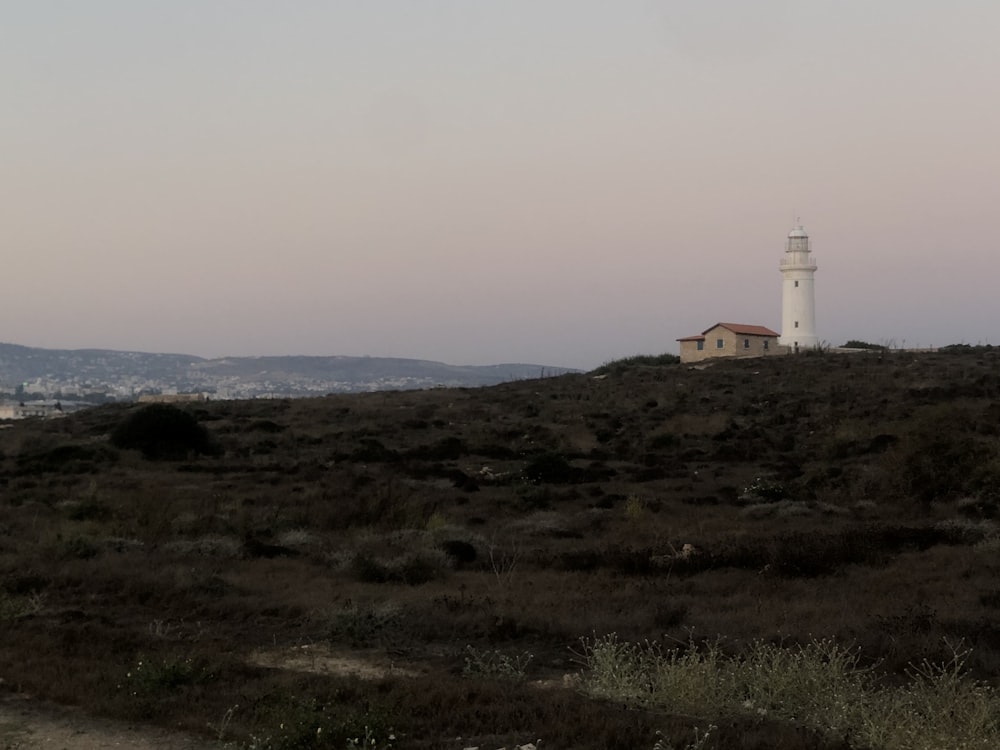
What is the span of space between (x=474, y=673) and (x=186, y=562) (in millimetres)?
6637

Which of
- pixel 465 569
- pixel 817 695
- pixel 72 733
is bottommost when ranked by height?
pixel 465 569

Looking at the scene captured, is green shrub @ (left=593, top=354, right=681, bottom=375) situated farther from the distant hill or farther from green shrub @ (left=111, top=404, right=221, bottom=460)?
the distant hill

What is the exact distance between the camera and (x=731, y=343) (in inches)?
2301

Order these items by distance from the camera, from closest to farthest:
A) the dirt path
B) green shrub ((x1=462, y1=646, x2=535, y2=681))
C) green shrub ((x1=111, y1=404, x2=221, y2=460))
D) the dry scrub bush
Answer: the dry scrub bush < the dirt path < green shrub ((x1=462, y1=646, x2=535, y2=681)) < green shrub ((x1=111, y1=404, x2=221, y2=460))

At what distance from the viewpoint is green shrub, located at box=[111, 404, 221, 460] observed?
28.0 m

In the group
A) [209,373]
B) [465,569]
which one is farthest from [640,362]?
[209,373]

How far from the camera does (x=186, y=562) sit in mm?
12180

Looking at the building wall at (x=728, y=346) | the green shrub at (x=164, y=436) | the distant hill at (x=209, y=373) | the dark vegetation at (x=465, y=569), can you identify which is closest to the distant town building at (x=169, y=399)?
the green shrub at (x=164, y=436)

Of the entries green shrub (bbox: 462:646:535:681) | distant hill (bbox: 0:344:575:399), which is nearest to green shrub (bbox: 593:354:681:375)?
green shrub (bbox: 462:646:535:681)

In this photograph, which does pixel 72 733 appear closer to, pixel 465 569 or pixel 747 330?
pixel 465 569

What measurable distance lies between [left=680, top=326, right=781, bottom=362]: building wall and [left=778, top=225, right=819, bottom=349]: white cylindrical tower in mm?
3540

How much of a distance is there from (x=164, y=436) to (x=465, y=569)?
19.6m

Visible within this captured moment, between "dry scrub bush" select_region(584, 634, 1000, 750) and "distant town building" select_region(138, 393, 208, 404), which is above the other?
"dry scrub bush" select_region(584, 634, 1000, 750)

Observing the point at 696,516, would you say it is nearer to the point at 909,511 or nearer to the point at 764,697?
the point at 909,511
